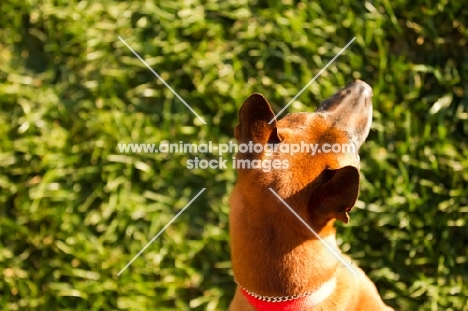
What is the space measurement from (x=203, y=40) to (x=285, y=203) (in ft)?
7.97

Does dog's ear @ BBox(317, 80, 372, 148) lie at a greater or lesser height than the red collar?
greater

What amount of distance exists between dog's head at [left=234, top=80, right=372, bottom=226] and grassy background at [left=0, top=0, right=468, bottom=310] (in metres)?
1.52

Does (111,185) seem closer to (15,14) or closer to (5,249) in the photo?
(5,249)

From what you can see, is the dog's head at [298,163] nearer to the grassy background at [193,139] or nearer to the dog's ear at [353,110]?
the dog's ear at [353,110]

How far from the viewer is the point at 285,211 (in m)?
2.72

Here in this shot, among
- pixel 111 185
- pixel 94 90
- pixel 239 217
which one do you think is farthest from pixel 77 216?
pixel 239 217

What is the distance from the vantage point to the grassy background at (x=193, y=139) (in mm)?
4352

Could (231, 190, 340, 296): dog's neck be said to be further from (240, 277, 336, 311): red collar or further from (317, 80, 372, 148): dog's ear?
(317, 80, 372, 148): dog's ear

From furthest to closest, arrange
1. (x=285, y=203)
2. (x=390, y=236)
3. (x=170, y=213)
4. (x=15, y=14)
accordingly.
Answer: (x=15, y=14) < (x=170, y=213) < (x=390, y=236) < (x=285, y=203)

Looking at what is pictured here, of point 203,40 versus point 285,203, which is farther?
point 203,40

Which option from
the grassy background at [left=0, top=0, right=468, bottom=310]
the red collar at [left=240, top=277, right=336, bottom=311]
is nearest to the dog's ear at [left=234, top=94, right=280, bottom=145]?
the red collar at [left=240, top=277, right=336, bottom=311]

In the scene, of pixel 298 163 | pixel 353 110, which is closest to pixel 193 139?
pixel 353 110

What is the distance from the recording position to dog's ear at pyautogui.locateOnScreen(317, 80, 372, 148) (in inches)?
127

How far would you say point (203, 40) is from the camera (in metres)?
4.80
